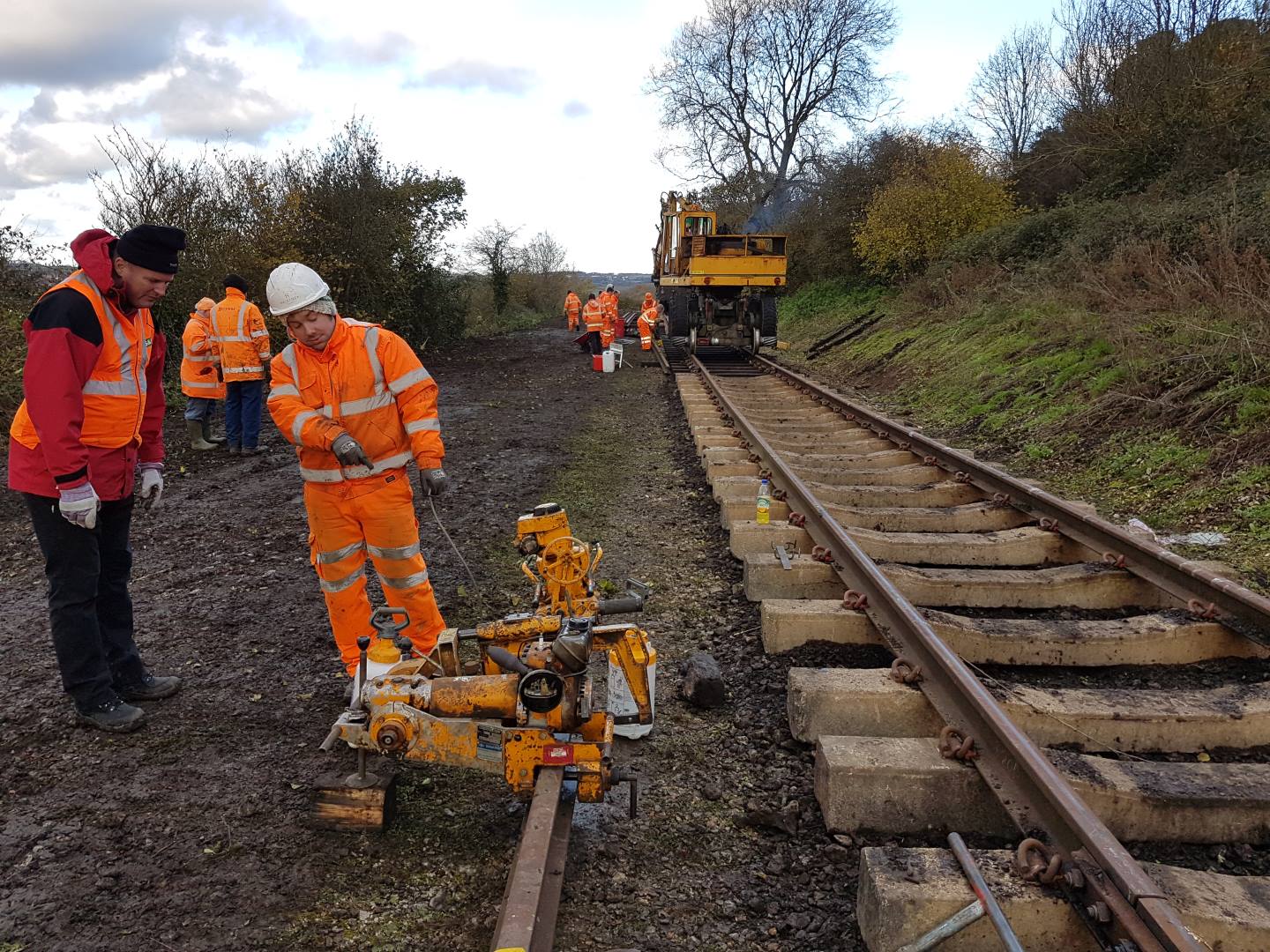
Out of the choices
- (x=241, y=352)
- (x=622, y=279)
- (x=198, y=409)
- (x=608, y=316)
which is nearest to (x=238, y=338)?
(x=241, y=352)

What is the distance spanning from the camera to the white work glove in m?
3.81

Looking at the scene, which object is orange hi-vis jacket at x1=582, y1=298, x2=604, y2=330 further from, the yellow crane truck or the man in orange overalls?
the yellow crane truck

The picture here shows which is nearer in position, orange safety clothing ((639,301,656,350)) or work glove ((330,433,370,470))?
work glove ((330,433,370,470))

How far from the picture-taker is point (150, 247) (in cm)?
329

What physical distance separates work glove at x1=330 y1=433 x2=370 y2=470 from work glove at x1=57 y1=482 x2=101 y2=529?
90 cm

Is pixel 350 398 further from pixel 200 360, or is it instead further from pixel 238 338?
pixel 200 360

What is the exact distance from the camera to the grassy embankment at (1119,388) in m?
5.73

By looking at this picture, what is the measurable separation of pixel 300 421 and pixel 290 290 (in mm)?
534

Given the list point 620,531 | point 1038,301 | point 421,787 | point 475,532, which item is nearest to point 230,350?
point 475,532

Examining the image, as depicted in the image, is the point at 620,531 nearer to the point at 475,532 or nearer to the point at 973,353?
the point at 475,532

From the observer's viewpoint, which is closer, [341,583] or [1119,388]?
[341,583]

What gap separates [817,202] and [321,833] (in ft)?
91.4

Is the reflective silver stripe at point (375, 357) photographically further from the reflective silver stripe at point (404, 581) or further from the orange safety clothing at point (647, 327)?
the orange safety clothing at point (647, 327)

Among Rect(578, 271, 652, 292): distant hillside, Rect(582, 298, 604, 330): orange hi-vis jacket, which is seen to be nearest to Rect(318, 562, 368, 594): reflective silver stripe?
Rect(582, 298, 604, 330): orange hi-vis jacket
